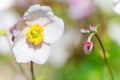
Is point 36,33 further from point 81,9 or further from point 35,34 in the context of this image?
point 81,9

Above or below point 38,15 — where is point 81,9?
below

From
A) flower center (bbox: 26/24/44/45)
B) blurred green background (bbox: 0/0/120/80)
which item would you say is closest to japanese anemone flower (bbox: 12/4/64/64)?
flower center (bbox: 26/24/44/45)

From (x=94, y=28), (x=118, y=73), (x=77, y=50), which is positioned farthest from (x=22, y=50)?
(x=77, y=50)

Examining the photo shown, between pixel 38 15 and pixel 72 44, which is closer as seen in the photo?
pixel 38 15

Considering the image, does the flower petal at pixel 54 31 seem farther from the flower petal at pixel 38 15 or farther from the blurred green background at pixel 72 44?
the blurred green background at pixel 72 44

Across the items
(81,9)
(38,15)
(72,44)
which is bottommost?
(72,44)

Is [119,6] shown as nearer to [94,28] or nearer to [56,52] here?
[94,28]

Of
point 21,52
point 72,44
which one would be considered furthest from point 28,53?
point 72,44
